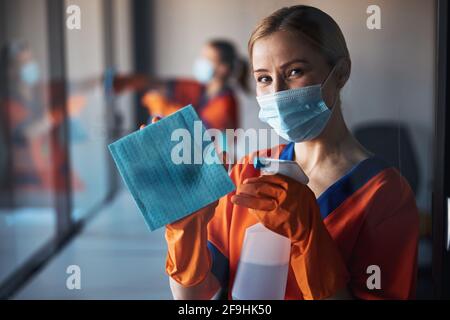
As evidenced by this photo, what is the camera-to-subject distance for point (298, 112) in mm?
1027

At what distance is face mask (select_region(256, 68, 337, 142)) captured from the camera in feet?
Answer: 3.36

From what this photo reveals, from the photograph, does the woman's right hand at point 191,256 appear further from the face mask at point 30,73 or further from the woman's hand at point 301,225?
the face mask at point 30,73

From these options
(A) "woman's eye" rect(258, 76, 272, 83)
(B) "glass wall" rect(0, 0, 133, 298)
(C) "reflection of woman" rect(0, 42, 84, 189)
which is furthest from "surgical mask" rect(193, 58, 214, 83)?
(A) "woman's eye" rect(258, 76, 272, 83)

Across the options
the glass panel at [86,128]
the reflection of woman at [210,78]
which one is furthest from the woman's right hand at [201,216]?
the glass panel at [86,128]

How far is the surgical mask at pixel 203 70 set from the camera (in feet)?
11.7

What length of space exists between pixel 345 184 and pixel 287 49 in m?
0.26

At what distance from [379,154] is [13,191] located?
2.57 m

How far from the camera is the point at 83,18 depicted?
1.22 m

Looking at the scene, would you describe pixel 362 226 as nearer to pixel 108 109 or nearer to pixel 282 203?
pixel 282 203

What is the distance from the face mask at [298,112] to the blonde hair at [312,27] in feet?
0.13

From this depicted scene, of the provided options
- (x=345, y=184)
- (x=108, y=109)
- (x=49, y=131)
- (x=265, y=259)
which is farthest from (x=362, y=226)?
(x=108, y=109)
